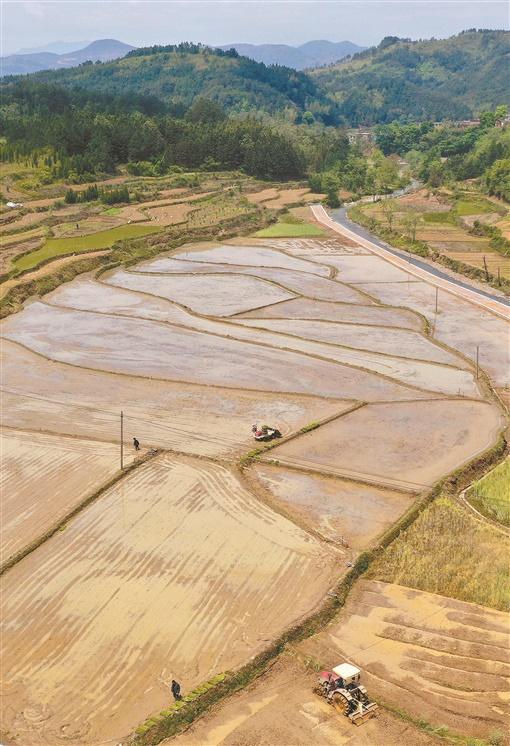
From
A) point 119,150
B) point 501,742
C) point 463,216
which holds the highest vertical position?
point 119,150

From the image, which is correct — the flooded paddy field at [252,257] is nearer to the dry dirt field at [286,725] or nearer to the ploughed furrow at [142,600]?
the ploughed furrow at [142,600]

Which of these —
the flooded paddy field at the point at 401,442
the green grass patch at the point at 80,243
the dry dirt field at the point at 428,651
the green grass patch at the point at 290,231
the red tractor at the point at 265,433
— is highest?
the green grass patch at the point at 80,243

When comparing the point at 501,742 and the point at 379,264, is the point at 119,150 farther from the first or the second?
the point at 501,742

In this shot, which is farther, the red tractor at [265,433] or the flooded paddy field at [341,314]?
the flooded paddy field at [341,314]

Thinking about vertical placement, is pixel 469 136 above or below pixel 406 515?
above

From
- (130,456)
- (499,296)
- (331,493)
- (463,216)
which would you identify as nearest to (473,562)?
(331,493)

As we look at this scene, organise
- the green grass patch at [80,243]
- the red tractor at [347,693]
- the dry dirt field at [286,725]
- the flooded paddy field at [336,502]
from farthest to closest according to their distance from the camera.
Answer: the green grass patch at [80,243] → the flooded paddy field at [336,502] → the red tractor at [347,693] → the dry dirt field at [286,725]

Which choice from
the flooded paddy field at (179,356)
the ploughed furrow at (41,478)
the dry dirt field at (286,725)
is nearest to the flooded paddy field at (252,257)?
the flooded paddy field at (179,356)
